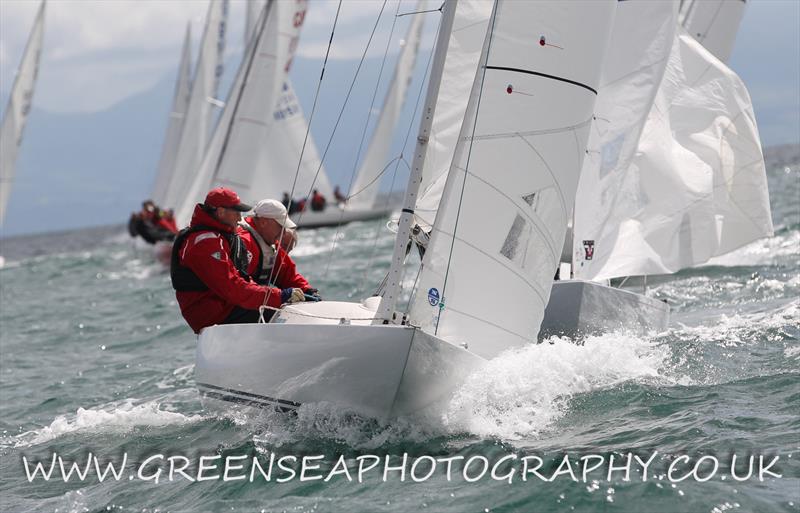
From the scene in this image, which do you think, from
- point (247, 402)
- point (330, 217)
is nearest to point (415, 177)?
point (247, 402)

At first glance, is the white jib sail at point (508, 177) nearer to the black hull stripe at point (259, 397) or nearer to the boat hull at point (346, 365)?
the boat hull at point (346, 365)

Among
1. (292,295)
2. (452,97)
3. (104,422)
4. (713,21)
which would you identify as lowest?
(104,422)

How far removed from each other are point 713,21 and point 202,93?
21055mm

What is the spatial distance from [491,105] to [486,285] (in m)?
0.90

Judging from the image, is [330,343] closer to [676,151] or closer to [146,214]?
[676,151]

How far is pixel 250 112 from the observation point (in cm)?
2161

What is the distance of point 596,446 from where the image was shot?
4777 millimetres

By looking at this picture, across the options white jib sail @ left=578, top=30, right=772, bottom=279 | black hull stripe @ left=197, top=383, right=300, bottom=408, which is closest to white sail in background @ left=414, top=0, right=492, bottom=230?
black hull stripe @ left=197, top=383, right=300, bottom=408

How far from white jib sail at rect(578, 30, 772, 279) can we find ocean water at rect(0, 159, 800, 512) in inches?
28.3

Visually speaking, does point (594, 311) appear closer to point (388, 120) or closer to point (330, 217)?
point (330, 217)

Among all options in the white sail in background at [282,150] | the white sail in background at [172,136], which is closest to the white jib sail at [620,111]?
the white sail in background at [282,150]

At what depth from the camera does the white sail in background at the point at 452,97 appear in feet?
19.1

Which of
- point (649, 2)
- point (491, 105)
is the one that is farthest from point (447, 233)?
point (649, 2)

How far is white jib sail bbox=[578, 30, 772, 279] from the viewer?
899 centimetres
